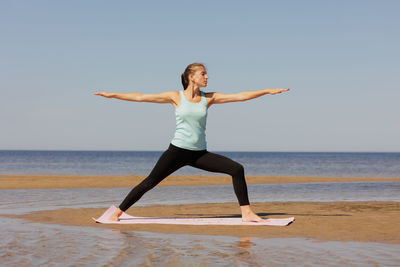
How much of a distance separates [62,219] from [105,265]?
3950 millimetres

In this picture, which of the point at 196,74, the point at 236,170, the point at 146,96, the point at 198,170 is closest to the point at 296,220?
the point at 236,170

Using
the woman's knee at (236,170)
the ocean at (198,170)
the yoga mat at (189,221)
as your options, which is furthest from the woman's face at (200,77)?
the ocean at (198,170)

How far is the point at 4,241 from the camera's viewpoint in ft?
18.9

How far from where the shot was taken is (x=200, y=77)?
7.25 meters

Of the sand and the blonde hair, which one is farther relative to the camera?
the blonde hair

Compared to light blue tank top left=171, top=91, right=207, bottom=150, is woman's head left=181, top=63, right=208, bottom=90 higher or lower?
higher

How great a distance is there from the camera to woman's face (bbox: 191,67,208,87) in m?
7.25

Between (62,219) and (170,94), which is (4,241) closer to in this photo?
(62,219)

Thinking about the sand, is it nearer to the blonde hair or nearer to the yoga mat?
the yoga mat

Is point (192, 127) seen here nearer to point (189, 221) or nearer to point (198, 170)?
point (189, 221)

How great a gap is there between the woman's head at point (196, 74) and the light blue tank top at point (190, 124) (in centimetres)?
30

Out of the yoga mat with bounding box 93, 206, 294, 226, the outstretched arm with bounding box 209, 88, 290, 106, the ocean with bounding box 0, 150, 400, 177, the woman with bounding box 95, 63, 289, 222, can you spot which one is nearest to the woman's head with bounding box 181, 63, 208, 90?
the woman with bounding box 95, 63, 289, 222

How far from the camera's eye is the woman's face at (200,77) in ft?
23.8

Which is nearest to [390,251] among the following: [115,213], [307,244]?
[307,244]
